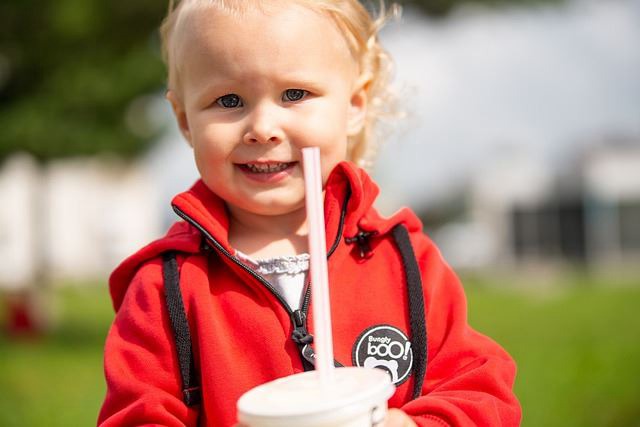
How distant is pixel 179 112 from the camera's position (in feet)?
6.46

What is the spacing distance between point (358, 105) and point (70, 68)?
760 centimetres

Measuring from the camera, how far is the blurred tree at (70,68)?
8672 mm

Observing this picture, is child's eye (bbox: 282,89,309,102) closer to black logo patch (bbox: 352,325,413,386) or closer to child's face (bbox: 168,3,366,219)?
child's face (bbox: 168,3,366,219)

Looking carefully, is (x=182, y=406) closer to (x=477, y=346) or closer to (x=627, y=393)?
(x=477, y=346)

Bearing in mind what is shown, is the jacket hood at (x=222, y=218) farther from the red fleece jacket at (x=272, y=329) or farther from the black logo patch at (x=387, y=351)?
the black logo patch at (x=387, y=351)

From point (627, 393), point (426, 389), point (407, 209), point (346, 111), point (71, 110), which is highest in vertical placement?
point (71, 110)

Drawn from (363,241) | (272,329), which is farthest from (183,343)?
Answer: (363,241)

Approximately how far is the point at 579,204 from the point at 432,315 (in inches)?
1181

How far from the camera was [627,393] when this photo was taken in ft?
16.3

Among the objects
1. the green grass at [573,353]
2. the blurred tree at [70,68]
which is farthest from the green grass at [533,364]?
the blurred tree at [70,68]

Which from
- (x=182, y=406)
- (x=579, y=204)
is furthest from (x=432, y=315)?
(x=579, y=204)

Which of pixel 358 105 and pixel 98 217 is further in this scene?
pixel 98 217

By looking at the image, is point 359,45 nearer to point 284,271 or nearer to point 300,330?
point 284,271

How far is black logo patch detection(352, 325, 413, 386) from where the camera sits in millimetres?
1715
